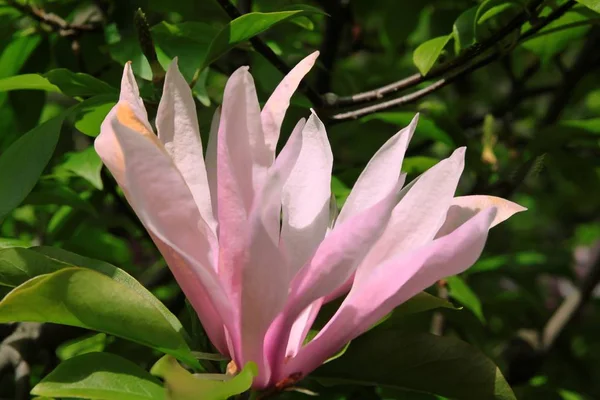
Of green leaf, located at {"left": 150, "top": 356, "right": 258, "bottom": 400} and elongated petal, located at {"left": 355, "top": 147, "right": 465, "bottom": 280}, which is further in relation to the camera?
elongated petal, located at {"left": 355, "top": 147, "right": 465, "bottom": 280}

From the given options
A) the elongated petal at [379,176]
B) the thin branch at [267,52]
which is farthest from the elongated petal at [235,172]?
the thin branch at [267,52]

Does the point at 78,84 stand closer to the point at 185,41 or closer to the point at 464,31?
the point at 185,41

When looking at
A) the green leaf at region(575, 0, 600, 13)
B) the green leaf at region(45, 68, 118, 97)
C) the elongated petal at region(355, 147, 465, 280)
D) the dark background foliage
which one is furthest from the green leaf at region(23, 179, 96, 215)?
the green leaf at region(575, 0, 600, 13)

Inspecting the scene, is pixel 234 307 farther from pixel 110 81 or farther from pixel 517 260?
pixel 517 260

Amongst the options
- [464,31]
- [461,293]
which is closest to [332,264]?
[464,31]

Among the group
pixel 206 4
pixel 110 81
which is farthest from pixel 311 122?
pixel 206 4

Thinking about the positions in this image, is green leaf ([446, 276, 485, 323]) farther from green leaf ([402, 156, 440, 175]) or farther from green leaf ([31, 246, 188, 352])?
green leaf ([31, 246, 188, 352])

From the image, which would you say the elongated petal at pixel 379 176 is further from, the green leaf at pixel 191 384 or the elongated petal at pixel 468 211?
the green leaf at pixel 191 384
